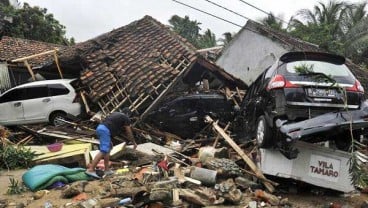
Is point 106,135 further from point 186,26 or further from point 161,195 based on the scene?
point 186,26

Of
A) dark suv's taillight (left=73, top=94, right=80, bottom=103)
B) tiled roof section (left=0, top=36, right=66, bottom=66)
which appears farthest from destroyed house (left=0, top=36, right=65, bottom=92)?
dark suv's taillight (left=73, top=94, right=80, bottom=103)

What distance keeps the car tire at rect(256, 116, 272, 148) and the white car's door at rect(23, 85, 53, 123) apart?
9.66 meters

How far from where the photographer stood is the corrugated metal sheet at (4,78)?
21109mm

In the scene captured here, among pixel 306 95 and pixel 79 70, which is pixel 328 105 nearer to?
Result: pixel 306 95

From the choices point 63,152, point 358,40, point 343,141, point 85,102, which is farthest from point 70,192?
point 358,40

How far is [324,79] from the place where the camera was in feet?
24.5

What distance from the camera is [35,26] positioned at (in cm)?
3250

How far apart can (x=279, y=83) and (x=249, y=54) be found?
654 inches

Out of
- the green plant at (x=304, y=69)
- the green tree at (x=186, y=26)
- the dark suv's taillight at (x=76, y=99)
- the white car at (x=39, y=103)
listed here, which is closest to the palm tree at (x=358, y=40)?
the dark suv's taillight at (x=76, y=99)

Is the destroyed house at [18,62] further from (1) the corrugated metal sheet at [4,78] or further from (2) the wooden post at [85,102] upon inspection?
(2) the wooden post at [85,102]

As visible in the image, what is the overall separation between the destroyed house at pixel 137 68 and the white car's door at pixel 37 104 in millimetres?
1397

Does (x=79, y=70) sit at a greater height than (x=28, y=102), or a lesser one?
greater

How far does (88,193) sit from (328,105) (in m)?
4.41

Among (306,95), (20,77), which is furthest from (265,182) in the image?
(20,77)
